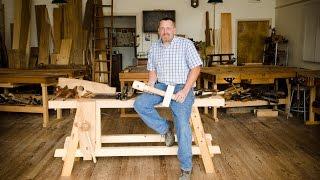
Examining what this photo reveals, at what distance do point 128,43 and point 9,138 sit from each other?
749cm

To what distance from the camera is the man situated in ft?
11.5

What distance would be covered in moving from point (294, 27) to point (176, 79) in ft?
20.4

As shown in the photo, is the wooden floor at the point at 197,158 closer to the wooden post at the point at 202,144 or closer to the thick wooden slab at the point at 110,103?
the wooden post at the point at 202,144

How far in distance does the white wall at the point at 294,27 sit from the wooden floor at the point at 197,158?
2856mm

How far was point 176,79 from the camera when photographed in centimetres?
369

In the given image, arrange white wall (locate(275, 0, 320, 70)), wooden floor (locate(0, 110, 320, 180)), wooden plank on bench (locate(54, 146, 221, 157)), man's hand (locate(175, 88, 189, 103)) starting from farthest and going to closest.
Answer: white wall (locate(275, 0, 320, 70)) < wooden plank on bench (locate(54, 146, 221, 157)) < wooden floor (locate(0, 110, 320, 180)) < man's hand (locate(175, 88, 189, 103))

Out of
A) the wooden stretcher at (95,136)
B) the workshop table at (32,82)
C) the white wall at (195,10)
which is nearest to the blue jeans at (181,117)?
the wooden stretcher at (95,136)

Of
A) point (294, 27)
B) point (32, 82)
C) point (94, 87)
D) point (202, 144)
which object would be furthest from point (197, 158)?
point (294, 27)

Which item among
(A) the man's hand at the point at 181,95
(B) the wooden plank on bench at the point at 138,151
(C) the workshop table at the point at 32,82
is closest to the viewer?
(A) the man's hand at the point at 181,95

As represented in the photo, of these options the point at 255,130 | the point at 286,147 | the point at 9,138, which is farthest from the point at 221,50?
the point at 9,138

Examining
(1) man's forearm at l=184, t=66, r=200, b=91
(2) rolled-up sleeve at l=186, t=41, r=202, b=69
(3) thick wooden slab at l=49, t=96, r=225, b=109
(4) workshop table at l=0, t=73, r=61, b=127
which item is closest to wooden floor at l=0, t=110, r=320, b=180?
(4) workshop table at l=0, t=73, r=61, b=127

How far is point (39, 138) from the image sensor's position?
17.2 feet

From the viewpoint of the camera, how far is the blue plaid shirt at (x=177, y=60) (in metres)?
3.63

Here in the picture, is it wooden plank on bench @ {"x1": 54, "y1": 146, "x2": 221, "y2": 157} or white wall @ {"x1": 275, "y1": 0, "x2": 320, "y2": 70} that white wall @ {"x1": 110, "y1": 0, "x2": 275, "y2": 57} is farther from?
wooden plank on bench @ {"x1": 54, "y1": 146, "x2": 221, "y2": 157}
